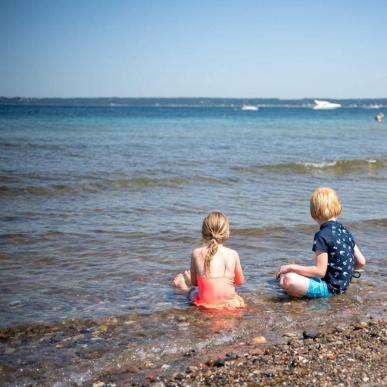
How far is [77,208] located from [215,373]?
737cm

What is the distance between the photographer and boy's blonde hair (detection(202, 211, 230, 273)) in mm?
5586

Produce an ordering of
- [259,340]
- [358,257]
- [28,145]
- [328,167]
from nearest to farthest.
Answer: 1. [259,340]
2. [358,257]
3. [328,167]
4. [28,145]

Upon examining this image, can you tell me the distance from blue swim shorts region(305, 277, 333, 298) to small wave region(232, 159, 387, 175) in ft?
36.8

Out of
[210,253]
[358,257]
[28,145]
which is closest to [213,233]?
[210,253]

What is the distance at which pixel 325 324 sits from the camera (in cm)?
523

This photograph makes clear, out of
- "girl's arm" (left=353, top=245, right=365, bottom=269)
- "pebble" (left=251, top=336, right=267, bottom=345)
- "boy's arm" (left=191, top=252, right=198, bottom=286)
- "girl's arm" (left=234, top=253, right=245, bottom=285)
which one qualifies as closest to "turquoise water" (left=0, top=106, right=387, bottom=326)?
"boy's arm" (left=191, top=252, right=198, bottom=286)

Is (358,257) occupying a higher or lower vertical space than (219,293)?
higher

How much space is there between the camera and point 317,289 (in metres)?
6.05

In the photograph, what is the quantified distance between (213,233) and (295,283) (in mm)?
1169

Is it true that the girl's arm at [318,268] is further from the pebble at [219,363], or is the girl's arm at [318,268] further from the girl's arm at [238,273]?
the pebble at [219,363]

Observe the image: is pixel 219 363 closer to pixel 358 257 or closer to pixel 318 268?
pixel 318 268

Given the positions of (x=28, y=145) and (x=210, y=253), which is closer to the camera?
(x=210, y=253)

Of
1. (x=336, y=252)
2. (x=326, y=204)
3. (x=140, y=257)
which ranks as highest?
(x=326, y=204)

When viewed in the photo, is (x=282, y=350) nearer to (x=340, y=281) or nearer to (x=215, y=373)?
(x=215, y=373)
